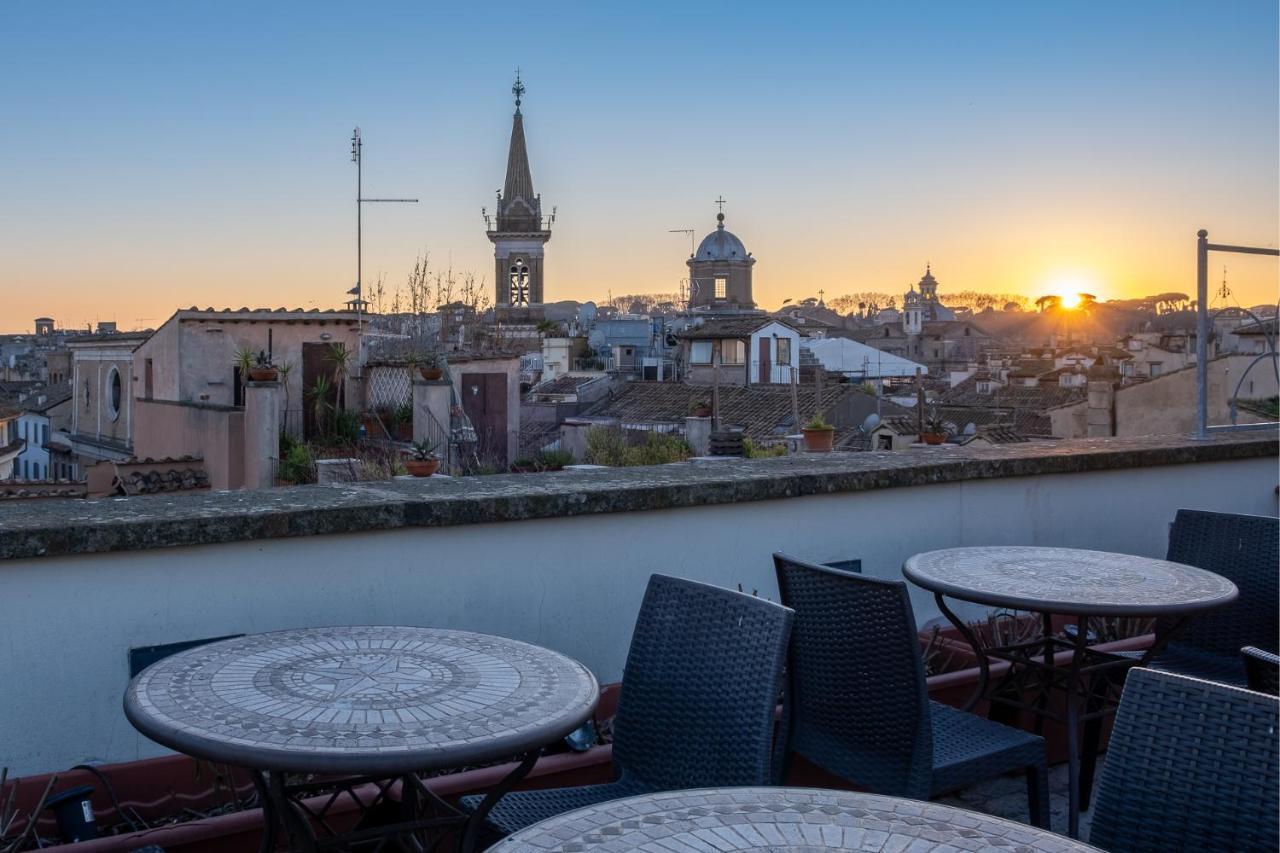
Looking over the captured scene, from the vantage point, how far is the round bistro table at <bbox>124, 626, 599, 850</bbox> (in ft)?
6.18

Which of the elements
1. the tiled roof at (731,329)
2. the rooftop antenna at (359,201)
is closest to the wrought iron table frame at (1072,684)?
the rooftop antenna at (359,201)

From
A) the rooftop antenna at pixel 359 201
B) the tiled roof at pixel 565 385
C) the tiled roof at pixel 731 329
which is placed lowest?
the tiled roof at pixel 565 385

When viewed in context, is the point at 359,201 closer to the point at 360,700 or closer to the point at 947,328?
the point at 360,700

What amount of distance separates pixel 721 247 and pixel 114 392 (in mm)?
60737

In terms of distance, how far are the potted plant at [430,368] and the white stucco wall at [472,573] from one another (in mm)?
12393

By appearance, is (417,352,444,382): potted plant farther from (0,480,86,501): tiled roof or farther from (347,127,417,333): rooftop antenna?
(0,480,86,501): tiled roof

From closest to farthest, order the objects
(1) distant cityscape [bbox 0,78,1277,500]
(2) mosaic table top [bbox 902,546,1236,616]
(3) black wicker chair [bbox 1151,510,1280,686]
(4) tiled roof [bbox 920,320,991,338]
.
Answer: (2) mosaic table top [bbox 902,546,1236,616]
(3) black wicker chair [bbox 1151,510,1280,686]
(1) distant cityscape [bbox 0,78,1277,500]
(4) tiled roof [bbox 920,320,991,338]

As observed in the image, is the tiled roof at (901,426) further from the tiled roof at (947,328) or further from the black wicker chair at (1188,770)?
the tiled roof at (947,328)

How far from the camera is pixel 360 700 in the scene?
2137 millimetres

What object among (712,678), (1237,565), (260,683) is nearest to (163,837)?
(260,683)

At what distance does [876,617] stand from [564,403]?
3200cm

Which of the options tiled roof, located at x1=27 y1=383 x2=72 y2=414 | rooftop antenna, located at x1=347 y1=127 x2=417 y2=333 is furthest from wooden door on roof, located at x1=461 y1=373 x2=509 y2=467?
tiled roof, located at x1=27 y1=383 x2=72 y2=414

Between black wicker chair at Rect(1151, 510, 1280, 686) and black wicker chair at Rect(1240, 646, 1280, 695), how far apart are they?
160cm

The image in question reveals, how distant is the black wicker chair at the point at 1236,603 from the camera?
3629mm
